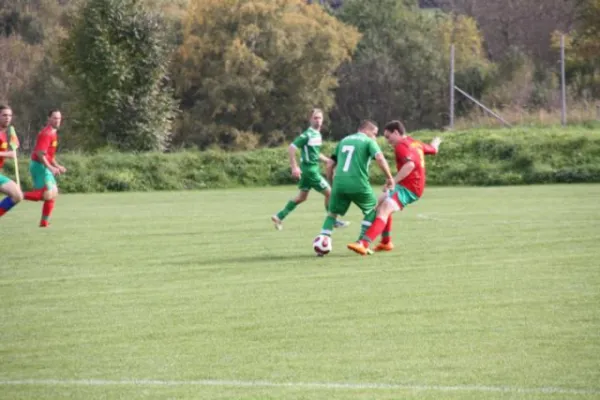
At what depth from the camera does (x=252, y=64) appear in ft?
235

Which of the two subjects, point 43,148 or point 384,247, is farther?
point 43,148

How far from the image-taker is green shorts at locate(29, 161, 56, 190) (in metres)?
22.0

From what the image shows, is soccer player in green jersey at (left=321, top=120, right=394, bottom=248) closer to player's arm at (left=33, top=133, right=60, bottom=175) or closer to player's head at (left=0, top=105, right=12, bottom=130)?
player's head at (left=0, top=105, right=12, bottom=130)

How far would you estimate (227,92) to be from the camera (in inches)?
2835

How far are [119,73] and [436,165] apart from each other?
19.9 m

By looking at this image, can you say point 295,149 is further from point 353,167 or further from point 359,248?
point 359,248

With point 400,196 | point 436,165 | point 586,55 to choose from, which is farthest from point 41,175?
point 586,55

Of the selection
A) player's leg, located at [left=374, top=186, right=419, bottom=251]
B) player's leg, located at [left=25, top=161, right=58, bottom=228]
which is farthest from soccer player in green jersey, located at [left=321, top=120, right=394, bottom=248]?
player's leg, located at [left=25, top=161, right=58, bottom=228]

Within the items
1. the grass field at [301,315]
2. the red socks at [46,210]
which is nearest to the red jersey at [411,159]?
the grass field at [301,315]

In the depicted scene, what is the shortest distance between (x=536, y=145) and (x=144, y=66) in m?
21.7

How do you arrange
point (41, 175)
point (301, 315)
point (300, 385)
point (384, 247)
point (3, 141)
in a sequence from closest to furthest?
point (300, 385), point (301, 315), point (384, 247), point (3, 141), point (41, 175)

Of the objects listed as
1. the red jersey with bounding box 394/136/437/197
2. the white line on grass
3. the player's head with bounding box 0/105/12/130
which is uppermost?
the player's head with bounding box 0/105/12/130

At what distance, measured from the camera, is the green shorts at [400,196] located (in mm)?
16422

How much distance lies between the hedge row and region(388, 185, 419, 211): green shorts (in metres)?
23.9
